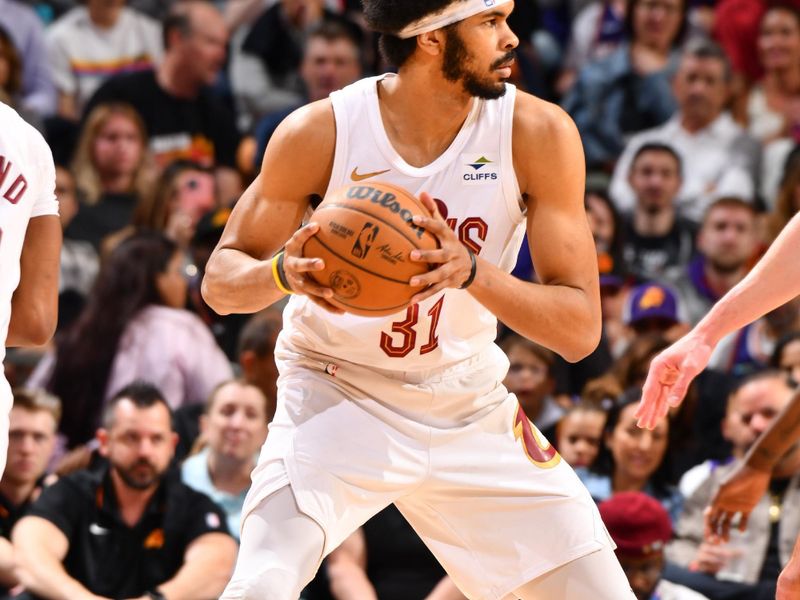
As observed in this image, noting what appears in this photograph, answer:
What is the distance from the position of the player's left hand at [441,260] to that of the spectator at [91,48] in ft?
24.3

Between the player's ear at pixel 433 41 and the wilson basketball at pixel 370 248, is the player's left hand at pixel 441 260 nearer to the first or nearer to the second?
the wilson basketball at pixel 370 248

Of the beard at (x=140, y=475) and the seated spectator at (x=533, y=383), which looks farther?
the seated spectator at (x=533, y=383)

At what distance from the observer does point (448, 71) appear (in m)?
4.21

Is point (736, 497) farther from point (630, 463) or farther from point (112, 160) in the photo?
point (112, 160)

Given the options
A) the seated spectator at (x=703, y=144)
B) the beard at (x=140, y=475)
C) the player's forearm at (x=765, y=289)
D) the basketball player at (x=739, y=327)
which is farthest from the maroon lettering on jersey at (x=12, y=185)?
the seated spectator at (x=703, y=144)

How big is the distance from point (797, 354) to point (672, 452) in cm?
82

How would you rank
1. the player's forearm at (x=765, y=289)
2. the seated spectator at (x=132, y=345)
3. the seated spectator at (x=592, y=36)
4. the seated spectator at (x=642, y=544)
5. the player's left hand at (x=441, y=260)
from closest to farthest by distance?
the player's left hand at (x=441, y=260) → the player's forearm at (x=765, y=289) → the seated spectator at (x=642, y=544) → the seated spectator at (x=132, y=345) → the seated spectator at (x=592, y=36)

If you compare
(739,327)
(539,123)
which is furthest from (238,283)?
(739,327)

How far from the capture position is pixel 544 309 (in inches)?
157

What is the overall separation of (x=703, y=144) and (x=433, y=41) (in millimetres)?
6320

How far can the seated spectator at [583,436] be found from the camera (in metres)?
7.29

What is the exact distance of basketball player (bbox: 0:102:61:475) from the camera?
3924mm

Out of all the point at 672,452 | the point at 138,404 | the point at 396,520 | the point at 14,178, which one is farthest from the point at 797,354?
the point at 14,178

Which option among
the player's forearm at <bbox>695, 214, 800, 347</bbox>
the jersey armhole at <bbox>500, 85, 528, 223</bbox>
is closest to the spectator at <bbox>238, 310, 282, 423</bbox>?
the jersey armhole at <bbox>500, 85, 528, 223</bbox>
